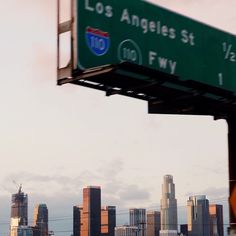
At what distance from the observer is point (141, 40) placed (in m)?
16.1

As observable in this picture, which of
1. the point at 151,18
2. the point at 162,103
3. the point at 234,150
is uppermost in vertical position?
the point at 151,18

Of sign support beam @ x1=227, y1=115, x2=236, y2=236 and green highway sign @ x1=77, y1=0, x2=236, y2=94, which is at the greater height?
green highway sign @ x1=77, y1=0, x2=236, y2=94

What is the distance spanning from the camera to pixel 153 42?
53.5ft

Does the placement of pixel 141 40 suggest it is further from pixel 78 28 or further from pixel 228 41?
pixel 228 41

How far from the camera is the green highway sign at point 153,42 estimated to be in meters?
15.3

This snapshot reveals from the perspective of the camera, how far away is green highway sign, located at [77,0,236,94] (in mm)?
15305

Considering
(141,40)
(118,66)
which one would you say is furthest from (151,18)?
(118,66)

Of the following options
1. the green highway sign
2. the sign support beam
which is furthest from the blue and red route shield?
the sign support beam

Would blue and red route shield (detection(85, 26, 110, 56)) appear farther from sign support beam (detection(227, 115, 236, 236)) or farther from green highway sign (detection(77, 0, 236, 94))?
sign support beam (detection(227, 115, 236, 236))

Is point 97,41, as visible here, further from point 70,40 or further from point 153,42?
point 153,42

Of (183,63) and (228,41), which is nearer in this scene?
(183,63)

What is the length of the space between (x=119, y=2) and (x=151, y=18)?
37.6 inches

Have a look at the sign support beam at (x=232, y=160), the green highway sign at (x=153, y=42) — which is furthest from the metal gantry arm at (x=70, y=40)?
the sign support beam at (x=232, y=160)

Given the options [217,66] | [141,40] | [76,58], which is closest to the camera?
[76,58]
